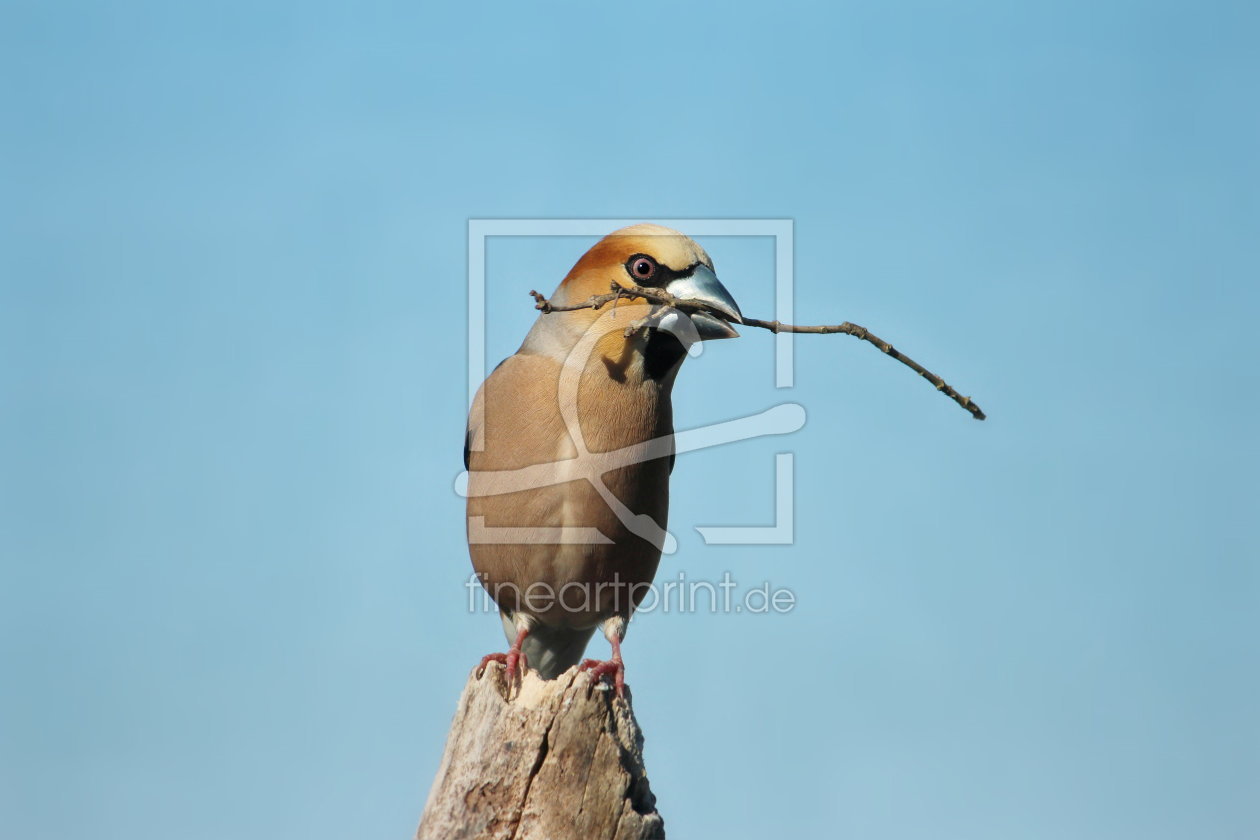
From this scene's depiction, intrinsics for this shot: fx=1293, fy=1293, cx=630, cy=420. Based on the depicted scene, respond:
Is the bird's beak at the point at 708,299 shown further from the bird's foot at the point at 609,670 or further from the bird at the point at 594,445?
the bird's foot at the point at 609,670

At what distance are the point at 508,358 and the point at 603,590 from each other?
1.40 meters

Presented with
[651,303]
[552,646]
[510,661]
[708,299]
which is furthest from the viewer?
[552,646]

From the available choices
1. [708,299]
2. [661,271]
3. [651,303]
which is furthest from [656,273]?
[708,299]

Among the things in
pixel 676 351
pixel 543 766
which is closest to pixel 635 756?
pixel 543 766

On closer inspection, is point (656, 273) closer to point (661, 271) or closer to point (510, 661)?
point (661, 271)

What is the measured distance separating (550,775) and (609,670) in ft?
2.05

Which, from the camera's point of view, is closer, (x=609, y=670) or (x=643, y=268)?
(x=609, y=670)

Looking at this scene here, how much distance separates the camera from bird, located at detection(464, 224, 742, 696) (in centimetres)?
636

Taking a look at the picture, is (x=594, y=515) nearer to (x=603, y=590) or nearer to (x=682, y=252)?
(x=603, y=590)

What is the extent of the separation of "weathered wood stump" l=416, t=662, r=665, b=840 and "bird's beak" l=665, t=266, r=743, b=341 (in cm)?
187

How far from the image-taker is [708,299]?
634cm

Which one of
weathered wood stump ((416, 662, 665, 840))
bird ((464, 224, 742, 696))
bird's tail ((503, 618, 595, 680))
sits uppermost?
bird ((464, 224, 742, 696))

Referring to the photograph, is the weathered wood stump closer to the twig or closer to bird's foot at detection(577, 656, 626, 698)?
bird's foot at detection(577, 656, 626, 698)

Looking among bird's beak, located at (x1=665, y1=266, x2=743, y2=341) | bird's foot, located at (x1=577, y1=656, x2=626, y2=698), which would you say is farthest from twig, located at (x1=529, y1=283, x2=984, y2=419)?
A: bird's foot, located at (x1=577, y1=656, x2=626, y2=698)
